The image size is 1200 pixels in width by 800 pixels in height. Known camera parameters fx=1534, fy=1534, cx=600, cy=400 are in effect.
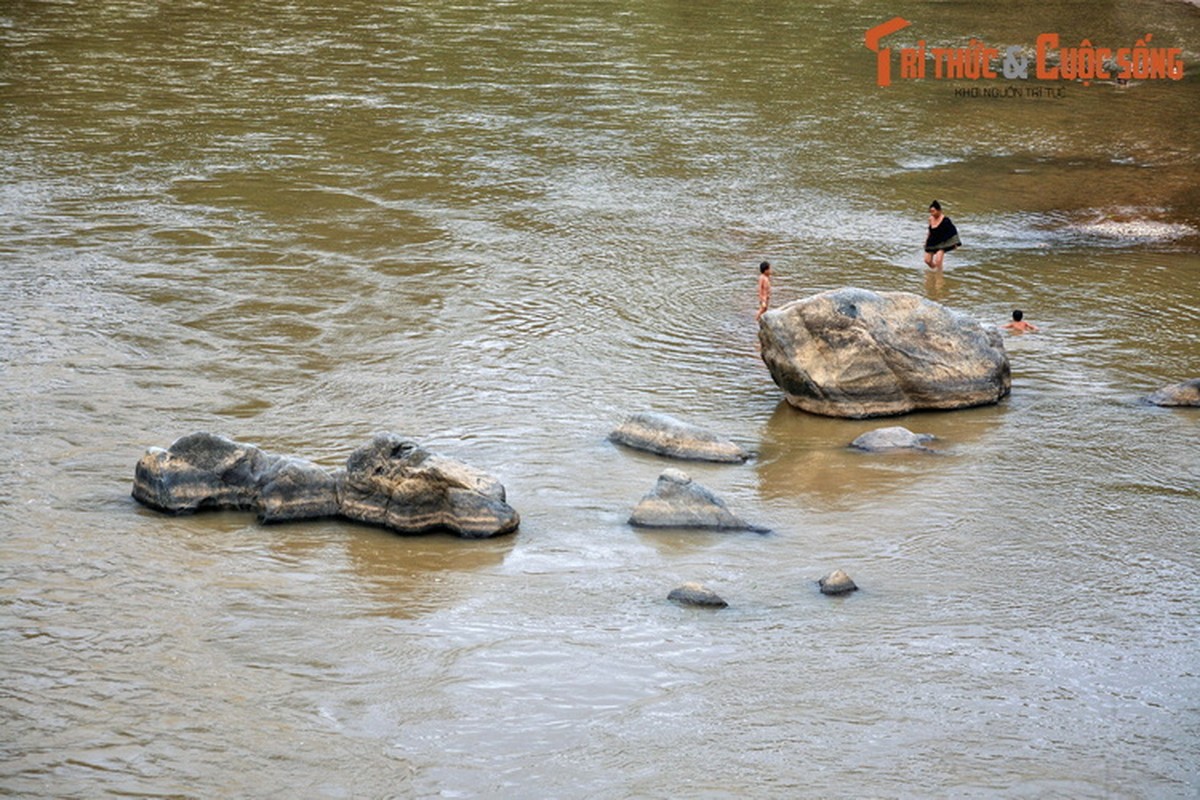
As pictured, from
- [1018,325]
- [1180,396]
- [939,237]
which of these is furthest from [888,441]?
[939,237]

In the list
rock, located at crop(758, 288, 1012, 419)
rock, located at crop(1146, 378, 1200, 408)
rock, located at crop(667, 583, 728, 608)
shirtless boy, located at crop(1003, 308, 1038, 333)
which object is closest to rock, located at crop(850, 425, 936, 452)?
rock, located at crop(758, 288, 1012, 419)

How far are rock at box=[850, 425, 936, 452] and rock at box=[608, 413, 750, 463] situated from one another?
1163 mm

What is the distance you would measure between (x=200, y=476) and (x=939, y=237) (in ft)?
40.5

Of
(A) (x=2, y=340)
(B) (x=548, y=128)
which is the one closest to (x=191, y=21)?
(B) (x=548, y=128)

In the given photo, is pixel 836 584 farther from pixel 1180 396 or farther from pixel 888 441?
pixel 1180 396

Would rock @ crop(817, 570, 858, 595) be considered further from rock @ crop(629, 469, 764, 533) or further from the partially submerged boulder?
the partially submerged boulder

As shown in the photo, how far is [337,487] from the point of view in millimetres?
13102

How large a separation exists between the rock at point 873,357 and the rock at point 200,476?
5922mm

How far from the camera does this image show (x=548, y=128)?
97.4 feet

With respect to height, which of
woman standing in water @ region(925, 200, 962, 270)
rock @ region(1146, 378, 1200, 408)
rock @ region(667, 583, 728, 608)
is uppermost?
woman standing in water @ region(925, 200, 962, 270)

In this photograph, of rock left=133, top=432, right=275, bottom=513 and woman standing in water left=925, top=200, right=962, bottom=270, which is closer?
rock left=133, top=432, right=275, bottom=513

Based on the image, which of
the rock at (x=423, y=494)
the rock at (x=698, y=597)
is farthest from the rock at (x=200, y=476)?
the rock at (x=698, y=597)

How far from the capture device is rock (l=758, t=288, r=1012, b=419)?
16125 millimetres

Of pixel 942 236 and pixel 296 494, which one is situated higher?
pixel 942 236
